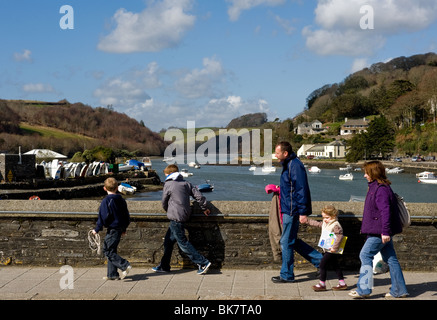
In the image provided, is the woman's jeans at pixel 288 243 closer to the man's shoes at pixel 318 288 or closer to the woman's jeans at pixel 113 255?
the man's shoes at pixel 318 288

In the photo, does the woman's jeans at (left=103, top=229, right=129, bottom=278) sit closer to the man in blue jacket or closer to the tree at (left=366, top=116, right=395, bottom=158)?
the man in blue jacket

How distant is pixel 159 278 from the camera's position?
7.51 meters

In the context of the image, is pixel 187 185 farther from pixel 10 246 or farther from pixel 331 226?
pixel 10 246

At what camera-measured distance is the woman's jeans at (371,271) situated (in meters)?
6.48

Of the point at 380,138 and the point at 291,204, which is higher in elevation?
the point at 380,138

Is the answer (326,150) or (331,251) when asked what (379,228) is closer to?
(331,251)

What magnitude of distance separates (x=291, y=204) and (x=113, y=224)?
2565 millimetres

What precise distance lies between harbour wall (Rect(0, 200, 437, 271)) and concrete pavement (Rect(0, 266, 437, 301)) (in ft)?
0.60

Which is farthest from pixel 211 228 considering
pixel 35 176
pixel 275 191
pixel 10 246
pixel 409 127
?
pixel 409 127

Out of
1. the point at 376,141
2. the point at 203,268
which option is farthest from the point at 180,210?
the point at 376,141

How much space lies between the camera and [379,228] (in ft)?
21.2

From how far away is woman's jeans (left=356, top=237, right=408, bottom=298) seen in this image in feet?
21.2

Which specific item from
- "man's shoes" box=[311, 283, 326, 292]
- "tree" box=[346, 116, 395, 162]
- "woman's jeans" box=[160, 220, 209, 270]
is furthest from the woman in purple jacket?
"tree" box=[346, 116, 395, 162]

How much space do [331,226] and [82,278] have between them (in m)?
3.67
